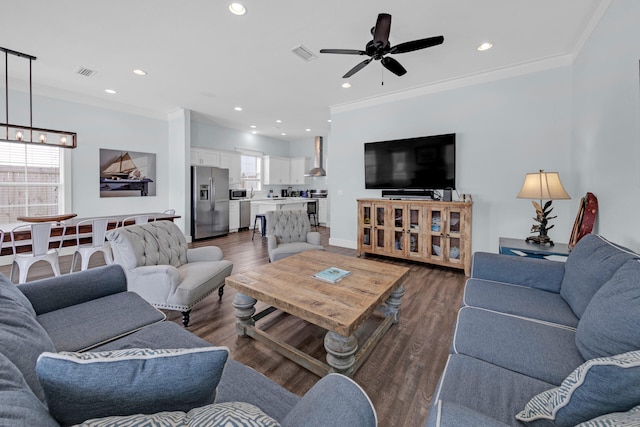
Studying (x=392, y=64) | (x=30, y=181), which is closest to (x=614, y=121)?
(x=392, y=64)

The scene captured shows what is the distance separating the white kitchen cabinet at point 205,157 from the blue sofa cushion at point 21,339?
5.49 m

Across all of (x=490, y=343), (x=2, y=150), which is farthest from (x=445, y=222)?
(x=2, y=150)

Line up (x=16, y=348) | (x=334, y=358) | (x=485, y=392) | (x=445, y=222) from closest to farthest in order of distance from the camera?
1. (x=16, y=348)
2. (x=485, y=392)
3. (x=334, y=358)
4. (x=445, y=222)

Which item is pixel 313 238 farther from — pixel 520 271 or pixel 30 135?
pixel 30 135

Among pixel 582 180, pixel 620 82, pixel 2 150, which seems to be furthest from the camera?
pixel 2 150

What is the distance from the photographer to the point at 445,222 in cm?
381

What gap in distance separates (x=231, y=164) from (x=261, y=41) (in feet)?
15.0

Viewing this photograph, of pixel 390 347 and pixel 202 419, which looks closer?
pixel 202 419

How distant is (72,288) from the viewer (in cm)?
171

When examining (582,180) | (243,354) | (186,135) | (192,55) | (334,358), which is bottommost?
(243,354)

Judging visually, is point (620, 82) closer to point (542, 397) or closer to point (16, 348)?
point (542, 397)

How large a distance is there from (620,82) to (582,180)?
49.3 inches

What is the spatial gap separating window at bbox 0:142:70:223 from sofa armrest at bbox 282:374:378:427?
5.64 meters

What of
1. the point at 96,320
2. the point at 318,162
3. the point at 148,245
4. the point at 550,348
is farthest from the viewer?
the point at 318,162
